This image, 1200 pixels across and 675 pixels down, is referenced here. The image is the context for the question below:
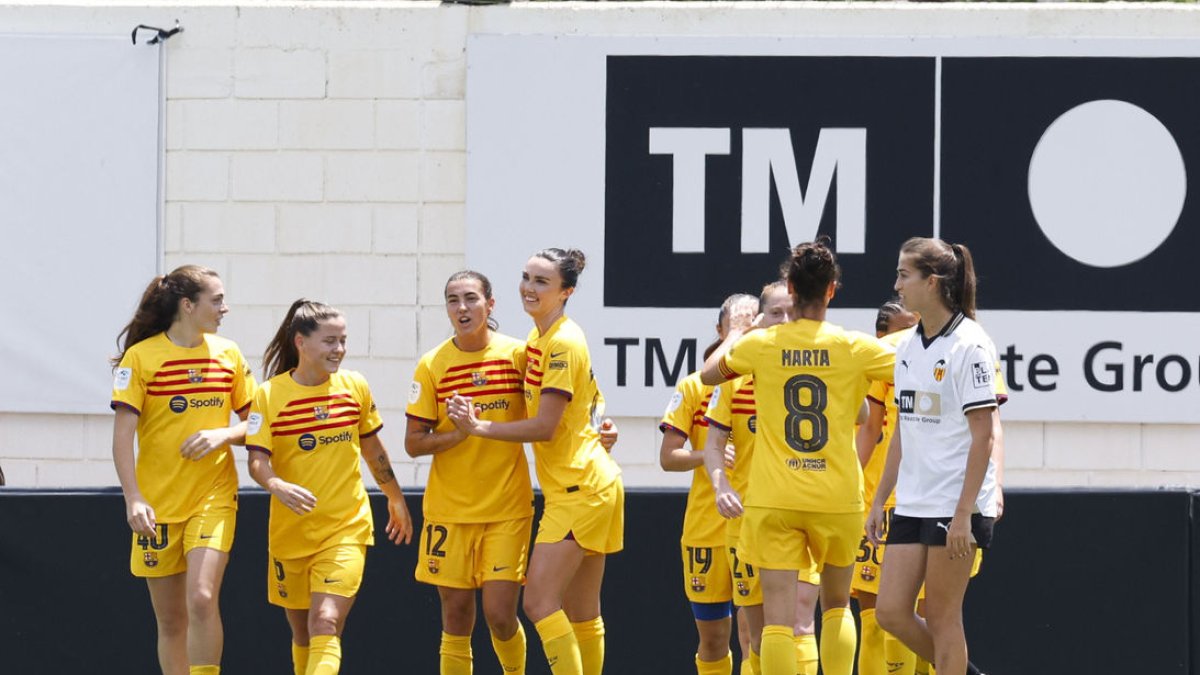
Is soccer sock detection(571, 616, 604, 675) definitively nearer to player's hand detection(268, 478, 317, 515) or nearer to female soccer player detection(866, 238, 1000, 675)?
player's hand detection(268, 478, 317, 515)

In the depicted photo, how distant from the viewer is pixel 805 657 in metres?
5.64

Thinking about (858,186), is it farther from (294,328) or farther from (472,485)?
(294,328)

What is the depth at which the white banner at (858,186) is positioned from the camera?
8.27 meters

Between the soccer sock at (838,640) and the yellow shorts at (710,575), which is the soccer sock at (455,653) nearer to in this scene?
the yellow shorts at (710,575)

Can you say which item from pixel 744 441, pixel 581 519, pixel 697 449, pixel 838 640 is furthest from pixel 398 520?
pixel 838 640

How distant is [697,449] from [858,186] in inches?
87.9

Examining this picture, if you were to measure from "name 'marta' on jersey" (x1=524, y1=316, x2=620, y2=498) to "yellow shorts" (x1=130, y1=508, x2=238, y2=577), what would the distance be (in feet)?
4.33

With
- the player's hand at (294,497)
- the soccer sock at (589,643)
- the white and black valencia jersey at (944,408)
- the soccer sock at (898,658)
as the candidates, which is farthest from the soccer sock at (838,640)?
the player's hand at (294,497)

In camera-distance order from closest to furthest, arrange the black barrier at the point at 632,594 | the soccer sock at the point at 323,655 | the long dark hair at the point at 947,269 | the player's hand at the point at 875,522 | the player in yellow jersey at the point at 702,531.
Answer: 1. the long dark hair at the point at 947,269
2. the player's hand at the point at 875,522
3. the soccer sock at the point at 323,655
4. the player in yellow jersey at the point at 702,531
5. the black barrier at the point at 632,594

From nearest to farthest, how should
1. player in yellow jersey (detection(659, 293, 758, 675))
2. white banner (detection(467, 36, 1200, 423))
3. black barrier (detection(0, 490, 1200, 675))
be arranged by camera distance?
player in yellow jersey (detection(659, 293, 758, 675))
black barrier (detection(0, 490, 1200, 675))
white banner (detection(467, 36, 1200, 423))

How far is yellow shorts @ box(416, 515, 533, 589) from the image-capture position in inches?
247

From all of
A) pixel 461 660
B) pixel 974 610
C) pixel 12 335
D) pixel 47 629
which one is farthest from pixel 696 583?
pixel 12 335

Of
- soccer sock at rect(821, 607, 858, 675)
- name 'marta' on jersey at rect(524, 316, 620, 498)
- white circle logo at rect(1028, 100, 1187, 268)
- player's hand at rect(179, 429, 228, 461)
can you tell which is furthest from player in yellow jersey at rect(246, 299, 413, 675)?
white circle logo at rect(1028, 100, 1187, 268)

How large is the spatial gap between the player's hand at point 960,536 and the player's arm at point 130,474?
10.2ft
